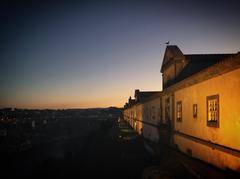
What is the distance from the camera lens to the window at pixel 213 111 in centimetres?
1046

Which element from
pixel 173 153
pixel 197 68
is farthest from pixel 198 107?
pixel 197 68

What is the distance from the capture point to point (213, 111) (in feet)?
36.0

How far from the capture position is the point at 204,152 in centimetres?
1195

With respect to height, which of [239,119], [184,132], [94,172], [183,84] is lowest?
[94,172]

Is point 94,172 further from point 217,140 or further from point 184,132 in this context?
point 217,140

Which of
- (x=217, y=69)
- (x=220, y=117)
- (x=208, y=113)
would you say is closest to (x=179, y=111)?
(x=208, y=113)

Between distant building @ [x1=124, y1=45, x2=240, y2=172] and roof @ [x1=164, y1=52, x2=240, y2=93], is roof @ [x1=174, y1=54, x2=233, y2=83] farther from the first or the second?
roof @ [x1=164, y1=52, x2=240, y2=93]

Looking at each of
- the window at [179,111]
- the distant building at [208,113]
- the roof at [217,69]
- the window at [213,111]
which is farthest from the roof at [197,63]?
the window at [213,111]

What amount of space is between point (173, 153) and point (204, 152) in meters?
2.76

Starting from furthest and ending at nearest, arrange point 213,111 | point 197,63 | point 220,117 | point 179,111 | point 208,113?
point 197,63
point 179,111
point 208,113
point 213,111
point 220,117

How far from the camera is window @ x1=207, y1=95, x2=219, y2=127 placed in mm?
10462

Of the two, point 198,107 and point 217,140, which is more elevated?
point 198,107

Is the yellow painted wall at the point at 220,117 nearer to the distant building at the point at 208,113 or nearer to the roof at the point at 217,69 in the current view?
the distant building at the point at 208,113

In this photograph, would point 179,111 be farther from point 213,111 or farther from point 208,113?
point 213,111
